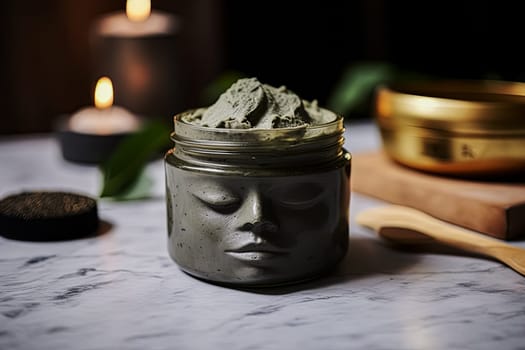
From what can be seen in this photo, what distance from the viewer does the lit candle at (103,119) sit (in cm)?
101

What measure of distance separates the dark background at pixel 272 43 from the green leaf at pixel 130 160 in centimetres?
56

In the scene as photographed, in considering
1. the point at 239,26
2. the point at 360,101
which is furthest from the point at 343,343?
the point at 239,26

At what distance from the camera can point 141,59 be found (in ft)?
4.04

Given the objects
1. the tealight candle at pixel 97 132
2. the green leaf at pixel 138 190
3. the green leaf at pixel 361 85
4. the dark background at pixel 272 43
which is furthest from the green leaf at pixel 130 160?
the dark background at pixel 272 43

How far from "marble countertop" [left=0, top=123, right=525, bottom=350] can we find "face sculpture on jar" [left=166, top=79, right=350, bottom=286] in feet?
0.08

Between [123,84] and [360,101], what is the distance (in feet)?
1.37

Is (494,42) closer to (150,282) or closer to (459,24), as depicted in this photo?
(459,24)

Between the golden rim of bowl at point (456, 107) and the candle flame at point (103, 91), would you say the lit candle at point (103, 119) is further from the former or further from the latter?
the golden rim of bowl at point (456, 107)

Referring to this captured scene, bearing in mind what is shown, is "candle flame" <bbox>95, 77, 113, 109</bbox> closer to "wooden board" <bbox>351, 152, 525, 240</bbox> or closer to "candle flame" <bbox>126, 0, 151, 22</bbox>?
"candle flame" <bbox>126, 0, 151, 22</bbox>

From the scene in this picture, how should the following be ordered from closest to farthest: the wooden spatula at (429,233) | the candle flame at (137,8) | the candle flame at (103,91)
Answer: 1. the wooden spatula at (429,233)
2. the candle flame at (103,91)
3. the candle flame at (137,8)

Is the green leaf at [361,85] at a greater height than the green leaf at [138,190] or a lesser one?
greater

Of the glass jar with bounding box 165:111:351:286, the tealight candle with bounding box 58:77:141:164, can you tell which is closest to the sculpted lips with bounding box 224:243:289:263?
the glass jar with bounding box 165:111:351:286

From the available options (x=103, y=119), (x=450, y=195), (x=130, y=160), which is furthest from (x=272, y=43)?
(x=450, y=195)

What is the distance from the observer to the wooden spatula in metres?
0.65
